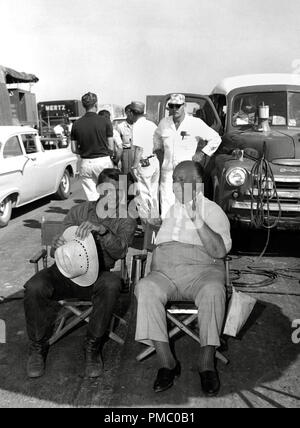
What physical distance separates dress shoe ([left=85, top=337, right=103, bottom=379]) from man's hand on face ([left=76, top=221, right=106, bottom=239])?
0.76 m

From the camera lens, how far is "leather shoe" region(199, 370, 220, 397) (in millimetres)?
2996

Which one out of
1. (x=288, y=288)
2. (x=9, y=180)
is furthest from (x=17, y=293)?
(x=9, y=180)

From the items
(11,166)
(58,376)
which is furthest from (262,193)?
(11,166)

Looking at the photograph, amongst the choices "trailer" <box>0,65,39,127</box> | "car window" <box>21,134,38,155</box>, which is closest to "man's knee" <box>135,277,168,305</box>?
"car window" <box>21,134,38,155</box>

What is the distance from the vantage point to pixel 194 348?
3656mm

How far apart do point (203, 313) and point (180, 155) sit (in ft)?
9.75

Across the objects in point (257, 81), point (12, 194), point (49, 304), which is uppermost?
point (257, 81)

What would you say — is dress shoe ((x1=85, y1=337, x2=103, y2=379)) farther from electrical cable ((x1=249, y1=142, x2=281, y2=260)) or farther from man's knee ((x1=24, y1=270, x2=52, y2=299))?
electrical cable ((x1=249, y1=142, x2=281, y2=260))

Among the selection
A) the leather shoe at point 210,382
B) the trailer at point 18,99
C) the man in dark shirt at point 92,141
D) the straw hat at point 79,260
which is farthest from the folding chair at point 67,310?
the trailer at point 18,99

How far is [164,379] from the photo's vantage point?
306 centimetres

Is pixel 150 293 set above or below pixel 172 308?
above

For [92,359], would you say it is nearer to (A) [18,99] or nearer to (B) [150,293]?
(B) [150,293]

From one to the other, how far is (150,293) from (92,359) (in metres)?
0.62
